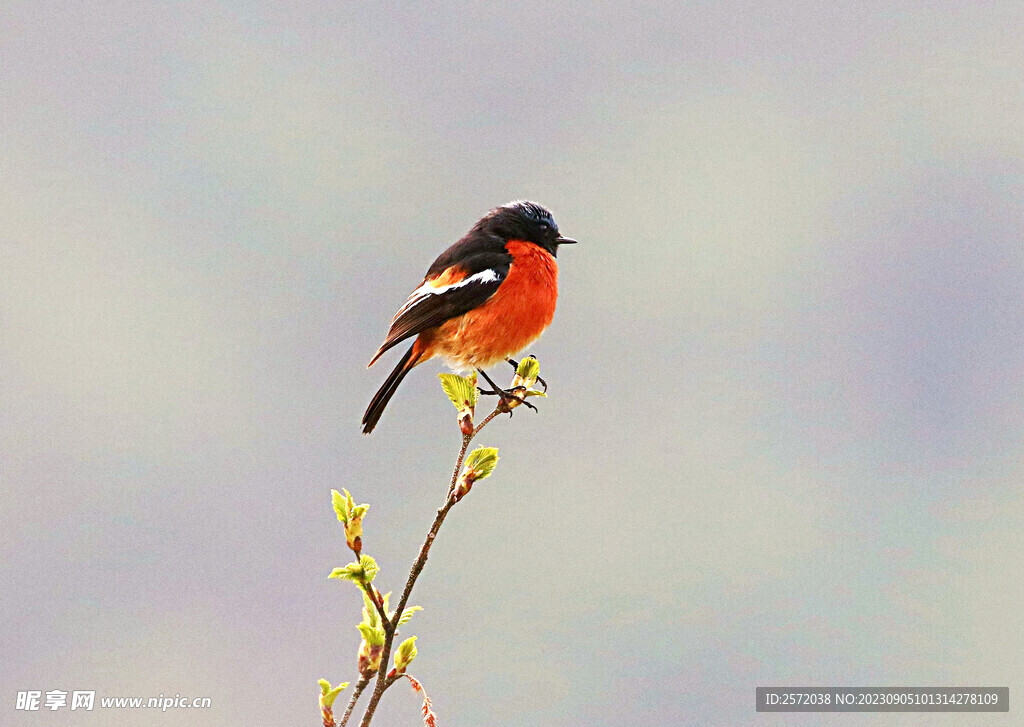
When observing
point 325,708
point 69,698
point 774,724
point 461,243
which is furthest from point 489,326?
point 774,724

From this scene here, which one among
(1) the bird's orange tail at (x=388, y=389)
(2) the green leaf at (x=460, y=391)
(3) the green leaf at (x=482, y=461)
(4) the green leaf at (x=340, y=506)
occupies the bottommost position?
Result: (4) the green leaf at (x=340, y=506)

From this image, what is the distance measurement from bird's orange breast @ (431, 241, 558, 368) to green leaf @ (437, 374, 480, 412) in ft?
8.44

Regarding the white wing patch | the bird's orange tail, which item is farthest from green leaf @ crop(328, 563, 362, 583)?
the white wing patch

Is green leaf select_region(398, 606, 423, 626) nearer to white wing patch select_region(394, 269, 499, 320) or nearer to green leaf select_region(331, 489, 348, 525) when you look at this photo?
green leaf select_region(331, 489, 348, 525)

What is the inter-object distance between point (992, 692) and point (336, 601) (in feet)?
624

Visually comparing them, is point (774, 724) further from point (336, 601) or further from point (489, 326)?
point (489, 326)

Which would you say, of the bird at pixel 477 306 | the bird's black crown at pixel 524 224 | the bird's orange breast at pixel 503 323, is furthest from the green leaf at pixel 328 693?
the bird's black crown at pixel 524 224

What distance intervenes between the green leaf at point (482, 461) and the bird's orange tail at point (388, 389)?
1.84m

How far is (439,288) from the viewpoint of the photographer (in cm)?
733

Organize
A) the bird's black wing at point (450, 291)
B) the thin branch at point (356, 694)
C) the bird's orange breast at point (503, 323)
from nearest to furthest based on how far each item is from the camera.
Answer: the thin branch at point (356, 694) < the bird's black wing at point (450, 291) < the bird's orange breast at point (503, 323)

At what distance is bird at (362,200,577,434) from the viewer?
23.3 ft

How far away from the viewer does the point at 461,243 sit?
7.85 meters

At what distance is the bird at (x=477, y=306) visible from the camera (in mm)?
7113

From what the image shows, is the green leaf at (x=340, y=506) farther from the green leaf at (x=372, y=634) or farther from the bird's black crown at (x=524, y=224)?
the bird's black crown at (x=524, y=224)
